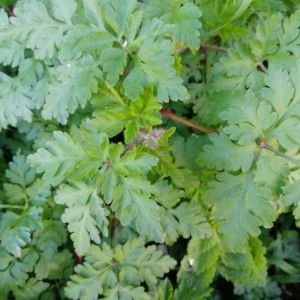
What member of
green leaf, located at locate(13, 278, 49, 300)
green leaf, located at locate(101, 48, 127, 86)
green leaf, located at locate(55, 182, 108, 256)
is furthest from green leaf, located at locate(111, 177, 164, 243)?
green leaf, located at locate(13, 278, 49, 300)

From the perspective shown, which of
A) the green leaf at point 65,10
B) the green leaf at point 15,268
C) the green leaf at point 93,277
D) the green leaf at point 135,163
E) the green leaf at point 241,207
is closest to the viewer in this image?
the green leaf at point 135,163

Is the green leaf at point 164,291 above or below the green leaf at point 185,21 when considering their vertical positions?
below

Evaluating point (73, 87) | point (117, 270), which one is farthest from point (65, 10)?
point (117, 270)

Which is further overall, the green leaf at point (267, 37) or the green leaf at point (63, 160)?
the green leaf at point (267, 37)

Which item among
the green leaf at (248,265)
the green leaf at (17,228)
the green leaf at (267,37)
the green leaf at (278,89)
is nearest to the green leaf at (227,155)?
the green leaf at (278,89)

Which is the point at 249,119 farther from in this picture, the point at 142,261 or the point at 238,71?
the point at 142,261

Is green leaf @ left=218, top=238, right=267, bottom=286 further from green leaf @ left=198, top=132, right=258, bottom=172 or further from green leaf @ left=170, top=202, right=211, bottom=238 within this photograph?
green leaf @ left=198, top=132, right=258, bottom=172

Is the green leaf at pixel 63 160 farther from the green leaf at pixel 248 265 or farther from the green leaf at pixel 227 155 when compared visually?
the green leaf at pixel 248 265

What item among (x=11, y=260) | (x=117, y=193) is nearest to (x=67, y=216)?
(x=117, y=193)
